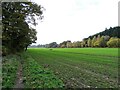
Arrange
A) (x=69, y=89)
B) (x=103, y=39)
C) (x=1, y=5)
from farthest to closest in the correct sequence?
(x=103, y=39) < (x=1, y=5) < (x=69, y=89)

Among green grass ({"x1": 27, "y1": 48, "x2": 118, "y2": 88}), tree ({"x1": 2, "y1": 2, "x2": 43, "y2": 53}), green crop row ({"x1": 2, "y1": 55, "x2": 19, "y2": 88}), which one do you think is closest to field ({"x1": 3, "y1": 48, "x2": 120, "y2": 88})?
green grass ({"x1": 27, "y1": 48, "x2": 118, "y2": 88})

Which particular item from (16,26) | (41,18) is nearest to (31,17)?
(41,18)

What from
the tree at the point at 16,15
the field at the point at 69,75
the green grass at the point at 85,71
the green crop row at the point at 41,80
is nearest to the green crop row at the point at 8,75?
the field at the point at 69,75

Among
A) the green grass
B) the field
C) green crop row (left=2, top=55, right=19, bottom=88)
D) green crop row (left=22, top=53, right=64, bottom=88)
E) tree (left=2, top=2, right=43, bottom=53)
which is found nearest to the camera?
green crop row (left=22, top=53, right=64, bottom=88)

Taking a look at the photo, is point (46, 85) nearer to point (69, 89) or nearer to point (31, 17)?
point (69, 89)

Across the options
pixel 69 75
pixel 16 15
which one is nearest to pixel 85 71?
pixel 69 75

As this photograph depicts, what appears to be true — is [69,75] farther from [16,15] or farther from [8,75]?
[16,15]

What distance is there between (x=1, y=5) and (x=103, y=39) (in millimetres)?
100986

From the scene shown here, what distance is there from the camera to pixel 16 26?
35688 mm

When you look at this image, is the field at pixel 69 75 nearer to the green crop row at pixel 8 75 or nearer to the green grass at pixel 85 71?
the green grass at pixel 85 71

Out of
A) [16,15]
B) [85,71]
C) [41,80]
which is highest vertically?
[16,15]

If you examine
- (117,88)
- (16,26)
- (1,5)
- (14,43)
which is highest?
(1,5)

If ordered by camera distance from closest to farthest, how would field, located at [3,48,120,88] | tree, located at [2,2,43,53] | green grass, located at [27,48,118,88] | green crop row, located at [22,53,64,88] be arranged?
green crop row, located at [22,53,64,88]
field, located at [3,48,120,88]
green grass, located at [27,48,118,88]
tree, located at [2,2,43,53]

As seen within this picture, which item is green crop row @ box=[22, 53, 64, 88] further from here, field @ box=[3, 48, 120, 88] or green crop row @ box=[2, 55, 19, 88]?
green crop row @ box=[2, 55, 19, 88]
